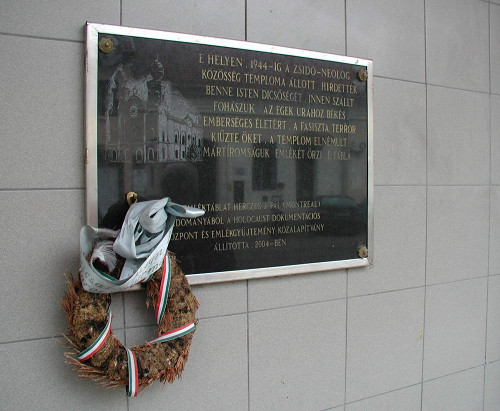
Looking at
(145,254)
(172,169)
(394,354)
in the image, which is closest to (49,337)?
(145,254)

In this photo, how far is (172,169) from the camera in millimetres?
1700

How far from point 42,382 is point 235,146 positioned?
3.93 feet

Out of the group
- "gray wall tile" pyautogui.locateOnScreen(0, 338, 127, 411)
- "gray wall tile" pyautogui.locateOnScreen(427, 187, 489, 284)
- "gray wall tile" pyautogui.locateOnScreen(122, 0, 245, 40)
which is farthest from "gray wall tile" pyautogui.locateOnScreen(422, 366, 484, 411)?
"gray wall tile" pyautogui.locateOnScreen(122, 0, 245, 40)

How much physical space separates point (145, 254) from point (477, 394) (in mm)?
2365

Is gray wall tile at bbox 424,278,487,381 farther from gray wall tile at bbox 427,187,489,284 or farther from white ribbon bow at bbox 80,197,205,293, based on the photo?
white ribbon bow at bbox 80,197,205,293

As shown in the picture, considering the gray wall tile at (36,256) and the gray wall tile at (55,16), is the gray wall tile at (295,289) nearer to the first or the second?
the gray wall tile at (36,256)

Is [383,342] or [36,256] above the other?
[36,256]

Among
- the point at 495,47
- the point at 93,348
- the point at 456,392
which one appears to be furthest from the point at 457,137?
the point at 93,348

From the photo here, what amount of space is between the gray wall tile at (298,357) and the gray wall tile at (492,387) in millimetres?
1164

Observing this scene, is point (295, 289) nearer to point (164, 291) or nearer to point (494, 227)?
point (164, 291)

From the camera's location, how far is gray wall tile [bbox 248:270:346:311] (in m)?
1.92

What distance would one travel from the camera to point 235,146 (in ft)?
5.96

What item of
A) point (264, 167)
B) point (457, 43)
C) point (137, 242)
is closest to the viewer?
point (137, 242)

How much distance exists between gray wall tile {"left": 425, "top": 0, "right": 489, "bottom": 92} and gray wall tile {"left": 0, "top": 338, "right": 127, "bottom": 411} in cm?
232
